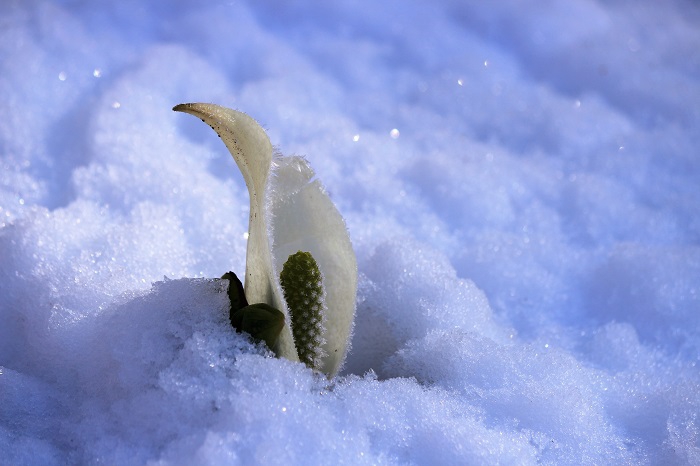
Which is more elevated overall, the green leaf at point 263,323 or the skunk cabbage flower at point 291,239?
the skunk cabbage flower at point 291,239

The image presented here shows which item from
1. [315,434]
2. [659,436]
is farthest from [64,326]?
[659,436]

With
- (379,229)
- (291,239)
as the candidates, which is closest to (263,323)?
(291,239)

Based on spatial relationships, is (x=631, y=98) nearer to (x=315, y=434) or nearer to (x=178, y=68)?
(x=178, y=68)

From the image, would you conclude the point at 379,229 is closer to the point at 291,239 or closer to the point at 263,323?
the point at 291,239

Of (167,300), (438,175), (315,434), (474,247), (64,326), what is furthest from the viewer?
(438,175)
